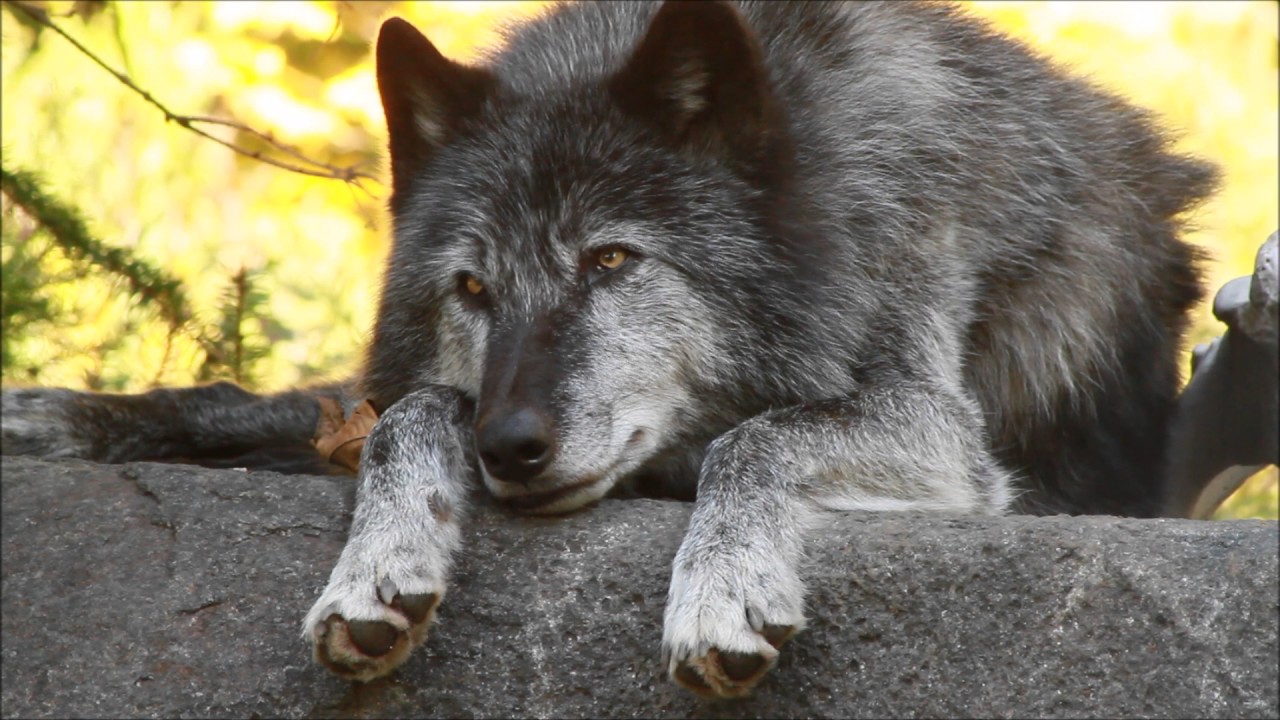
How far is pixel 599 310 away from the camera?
3.45 metres

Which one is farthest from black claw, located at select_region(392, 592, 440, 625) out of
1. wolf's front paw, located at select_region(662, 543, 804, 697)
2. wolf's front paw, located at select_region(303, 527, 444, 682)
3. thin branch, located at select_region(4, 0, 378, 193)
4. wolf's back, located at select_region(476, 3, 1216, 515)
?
thin branch, located at select_region(4, 0, 378, 193)

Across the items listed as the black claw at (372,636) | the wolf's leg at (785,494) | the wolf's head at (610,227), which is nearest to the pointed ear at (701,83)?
the wolf's head at (610,227)

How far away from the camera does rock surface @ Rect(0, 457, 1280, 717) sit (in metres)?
2.78

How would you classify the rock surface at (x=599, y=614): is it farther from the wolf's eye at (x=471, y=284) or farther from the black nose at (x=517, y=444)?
the wolf's eye at (x=471, y=284)

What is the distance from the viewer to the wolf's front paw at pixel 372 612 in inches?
112

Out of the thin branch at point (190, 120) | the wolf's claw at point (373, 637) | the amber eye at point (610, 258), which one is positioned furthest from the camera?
the thin branch at point (190, 120)

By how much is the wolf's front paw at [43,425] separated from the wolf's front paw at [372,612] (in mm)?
1368

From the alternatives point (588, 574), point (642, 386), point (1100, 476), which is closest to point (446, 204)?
point (642, 386)

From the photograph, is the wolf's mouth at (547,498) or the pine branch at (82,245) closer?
the wolf's mouth at (547,498)

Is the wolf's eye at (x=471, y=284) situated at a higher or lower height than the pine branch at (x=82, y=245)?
lower

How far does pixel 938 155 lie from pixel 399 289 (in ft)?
5.28

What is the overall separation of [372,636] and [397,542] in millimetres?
246

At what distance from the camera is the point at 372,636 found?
9.39 ft

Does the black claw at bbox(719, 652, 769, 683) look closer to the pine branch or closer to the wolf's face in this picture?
the wolf's face
